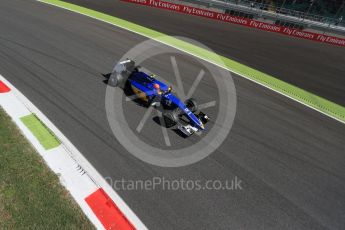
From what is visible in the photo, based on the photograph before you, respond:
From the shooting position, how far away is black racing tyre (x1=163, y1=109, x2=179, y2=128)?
8.36 m

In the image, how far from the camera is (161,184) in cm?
679

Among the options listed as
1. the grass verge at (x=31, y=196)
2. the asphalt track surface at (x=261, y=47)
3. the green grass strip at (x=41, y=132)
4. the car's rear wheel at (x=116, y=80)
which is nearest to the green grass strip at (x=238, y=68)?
the asphalt track surface at (x=261, y=47)

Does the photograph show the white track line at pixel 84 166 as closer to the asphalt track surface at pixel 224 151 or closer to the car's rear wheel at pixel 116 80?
the asphalt track surface at pixel 224 151

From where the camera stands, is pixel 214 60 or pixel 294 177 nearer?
pixel 294 177

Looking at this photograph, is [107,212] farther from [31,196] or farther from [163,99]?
[163,99]

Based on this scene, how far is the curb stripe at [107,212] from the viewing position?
557 cm

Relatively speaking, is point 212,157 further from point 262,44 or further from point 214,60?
point 262,44

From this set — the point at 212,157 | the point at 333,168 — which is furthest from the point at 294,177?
the point at 212,157

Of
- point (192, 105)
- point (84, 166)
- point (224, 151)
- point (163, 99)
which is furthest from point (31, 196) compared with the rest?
point (192, 105)

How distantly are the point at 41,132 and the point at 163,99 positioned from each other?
3.96 m

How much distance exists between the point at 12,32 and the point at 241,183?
14428mm

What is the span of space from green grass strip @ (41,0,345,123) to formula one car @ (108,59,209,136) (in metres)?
5.71

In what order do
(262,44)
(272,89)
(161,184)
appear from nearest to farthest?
(161,184) → (272,89) → (262,44)

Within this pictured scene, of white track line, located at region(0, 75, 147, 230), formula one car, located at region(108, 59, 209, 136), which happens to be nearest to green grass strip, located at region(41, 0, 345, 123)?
formula one car, located at region(108, 59, 209, 136)
